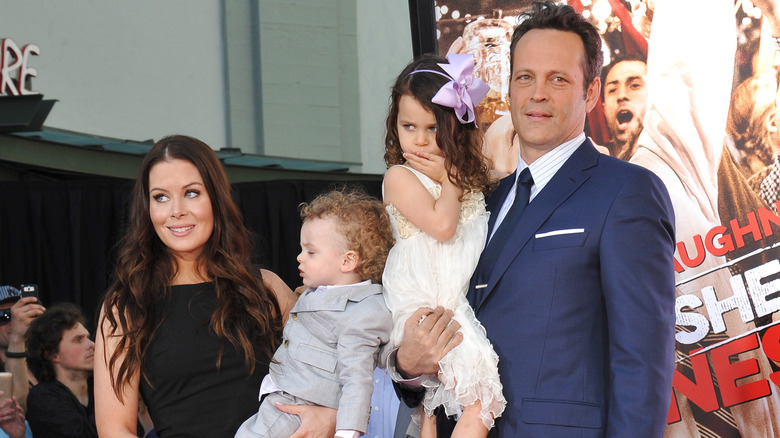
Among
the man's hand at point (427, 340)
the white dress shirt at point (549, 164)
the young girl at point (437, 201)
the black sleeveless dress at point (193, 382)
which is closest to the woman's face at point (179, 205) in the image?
the black sleeveless dress at point (193, 382)

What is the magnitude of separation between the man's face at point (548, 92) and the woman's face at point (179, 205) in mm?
939

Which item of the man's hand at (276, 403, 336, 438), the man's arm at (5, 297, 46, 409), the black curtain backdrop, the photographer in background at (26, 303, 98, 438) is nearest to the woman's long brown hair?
the man's hand at (276, 403, 336, 438)

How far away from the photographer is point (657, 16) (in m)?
3.87

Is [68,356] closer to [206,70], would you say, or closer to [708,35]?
[708,35]

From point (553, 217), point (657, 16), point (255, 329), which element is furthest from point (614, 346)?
point (657, 16)

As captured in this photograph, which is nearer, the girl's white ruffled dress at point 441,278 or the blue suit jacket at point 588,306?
the blue suit jacket at point 588,306

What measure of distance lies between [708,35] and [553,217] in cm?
219

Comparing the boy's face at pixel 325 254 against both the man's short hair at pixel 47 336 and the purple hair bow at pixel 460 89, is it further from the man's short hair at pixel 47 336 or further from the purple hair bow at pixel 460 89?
the man's short hair at pixel 47 336

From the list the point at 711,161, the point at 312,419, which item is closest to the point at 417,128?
the point at 312,419

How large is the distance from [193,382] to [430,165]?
2.94 ft

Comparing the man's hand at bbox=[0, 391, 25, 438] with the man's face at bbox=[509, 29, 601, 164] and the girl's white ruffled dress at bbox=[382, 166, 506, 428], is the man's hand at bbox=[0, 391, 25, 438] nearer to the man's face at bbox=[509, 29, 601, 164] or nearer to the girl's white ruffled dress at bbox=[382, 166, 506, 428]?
the girl's white ruffled dress at bbox=[382, 166, 506, 428]

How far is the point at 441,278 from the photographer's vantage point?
228cm

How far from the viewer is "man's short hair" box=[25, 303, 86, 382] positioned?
4293mm

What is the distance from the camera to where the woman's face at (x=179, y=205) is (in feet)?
7.96
